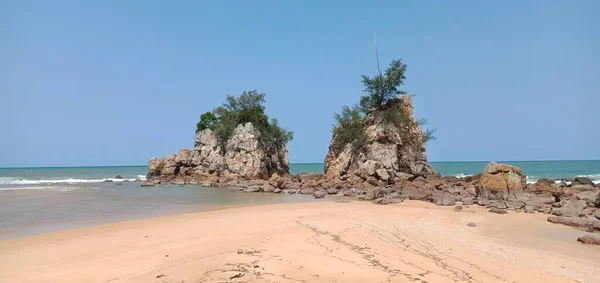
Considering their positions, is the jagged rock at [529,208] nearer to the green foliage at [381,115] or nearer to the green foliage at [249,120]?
the green foliage at [381,115]

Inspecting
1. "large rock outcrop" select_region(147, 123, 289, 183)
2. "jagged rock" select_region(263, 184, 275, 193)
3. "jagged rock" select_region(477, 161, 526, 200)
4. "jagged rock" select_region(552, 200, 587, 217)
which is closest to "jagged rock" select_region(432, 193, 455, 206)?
"jagged rock" select_region(477, 161, 526, 200)

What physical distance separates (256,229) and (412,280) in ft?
17.7

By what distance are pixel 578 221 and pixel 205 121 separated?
141ft

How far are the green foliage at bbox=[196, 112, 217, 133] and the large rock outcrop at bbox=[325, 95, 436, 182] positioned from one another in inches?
791

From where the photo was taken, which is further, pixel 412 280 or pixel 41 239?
pixel 41 239

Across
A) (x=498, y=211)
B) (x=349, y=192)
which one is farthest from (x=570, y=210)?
(x=349, y=192)

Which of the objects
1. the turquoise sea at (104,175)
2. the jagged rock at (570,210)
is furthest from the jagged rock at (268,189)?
the turquoise sea at (104,175)

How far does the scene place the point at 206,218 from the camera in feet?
41.9

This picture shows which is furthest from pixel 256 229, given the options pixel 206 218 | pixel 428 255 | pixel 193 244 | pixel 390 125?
pixel 390 125

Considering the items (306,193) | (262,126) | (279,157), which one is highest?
(262,126)

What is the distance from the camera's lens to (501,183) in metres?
18.8

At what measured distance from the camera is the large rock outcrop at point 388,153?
32344mm

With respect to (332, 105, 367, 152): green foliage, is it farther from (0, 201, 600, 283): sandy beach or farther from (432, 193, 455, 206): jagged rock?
(0, 201, 600, 283): sandy beach

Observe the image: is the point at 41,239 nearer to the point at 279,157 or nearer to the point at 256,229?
the point at 256,229
